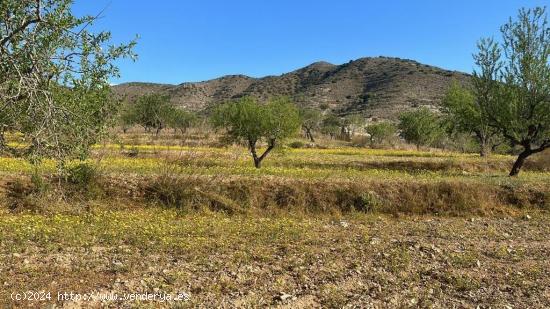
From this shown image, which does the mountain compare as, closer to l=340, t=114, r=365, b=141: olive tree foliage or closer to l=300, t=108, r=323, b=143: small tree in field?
l=340, t=114, r=365, b=141: olive tree foliage

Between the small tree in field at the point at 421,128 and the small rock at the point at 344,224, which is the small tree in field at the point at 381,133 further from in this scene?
the small rock at the point at 344,224

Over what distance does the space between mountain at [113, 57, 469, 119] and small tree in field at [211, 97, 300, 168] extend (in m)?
71.5

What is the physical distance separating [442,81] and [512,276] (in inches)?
4618

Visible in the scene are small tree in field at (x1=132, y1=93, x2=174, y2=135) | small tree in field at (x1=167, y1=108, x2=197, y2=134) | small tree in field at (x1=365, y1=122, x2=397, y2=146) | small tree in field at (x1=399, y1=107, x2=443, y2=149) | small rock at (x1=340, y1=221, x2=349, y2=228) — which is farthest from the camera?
small tree in field at (x1=167, y1=108, x2=197, y2=134)

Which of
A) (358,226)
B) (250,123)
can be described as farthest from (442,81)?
(358,226)

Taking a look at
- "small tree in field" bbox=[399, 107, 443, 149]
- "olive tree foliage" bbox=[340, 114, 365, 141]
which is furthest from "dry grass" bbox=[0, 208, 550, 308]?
"olive tree foliage" bbox=[340, 114, 365, 141]

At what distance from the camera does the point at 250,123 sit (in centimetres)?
2812

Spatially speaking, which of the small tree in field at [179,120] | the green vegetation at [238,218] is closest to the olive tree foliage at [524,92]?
the green vegetation at [238,218]

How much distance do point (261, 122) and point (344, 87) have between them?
10433 centimetres

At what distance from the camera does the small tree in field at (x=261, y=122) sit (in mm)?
27906

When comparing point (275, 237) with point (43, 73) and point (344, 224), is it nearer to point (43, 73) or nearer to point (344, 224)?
point (344, 224)

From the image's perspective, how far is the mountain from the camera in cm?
10879

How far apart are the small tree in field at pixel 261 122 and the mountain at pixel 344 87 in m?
71.5

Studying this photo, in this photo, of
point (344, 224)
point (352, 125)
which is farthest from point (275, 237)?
point (352, 125)
